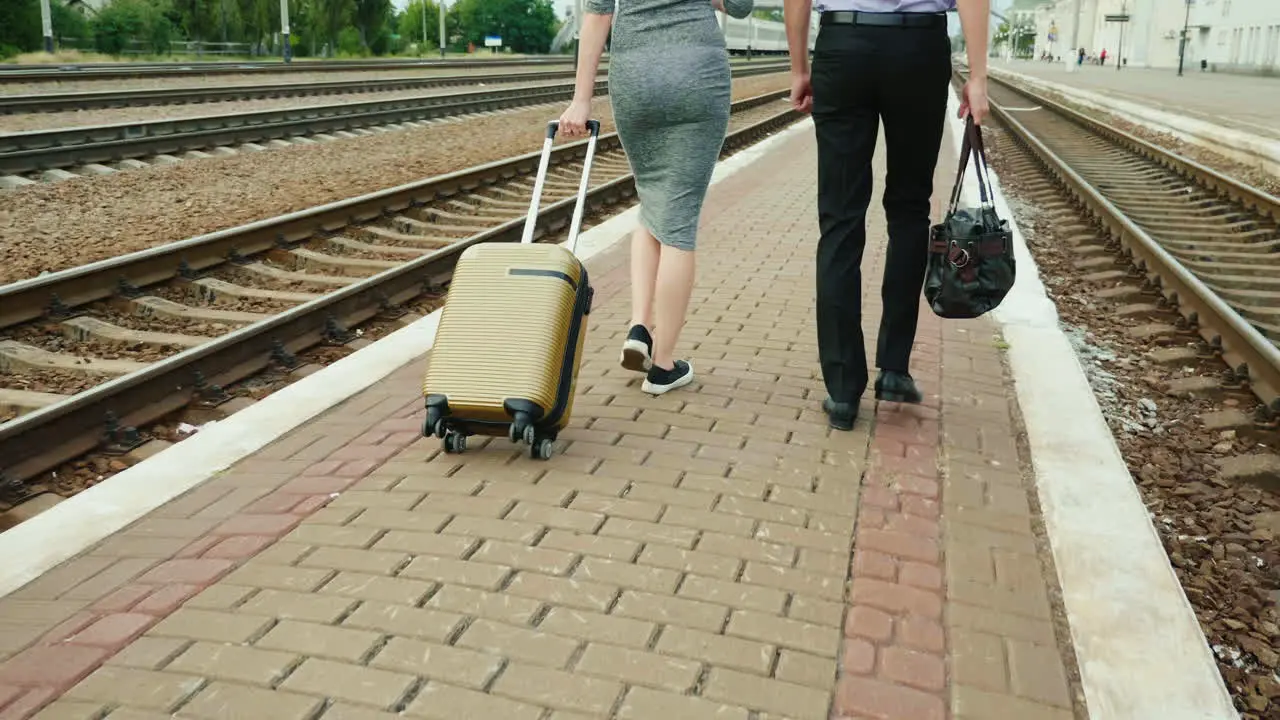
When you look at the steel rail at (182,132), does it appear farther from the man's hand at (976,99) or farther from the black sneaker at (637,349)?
the man's hand at (976,99)

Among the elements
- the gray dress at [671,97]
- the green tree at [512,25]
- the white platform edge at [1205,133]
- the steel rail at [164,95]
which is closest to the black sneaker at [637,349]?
the gray dress at [671,97]

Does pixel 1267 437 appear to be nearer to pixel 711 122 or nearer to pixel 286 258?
pixel 711 122

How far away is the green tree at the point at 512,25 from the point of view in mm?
93625

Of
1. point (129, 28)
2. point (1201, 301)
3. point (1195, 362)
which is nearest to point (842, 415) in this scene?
point (1195, 362)

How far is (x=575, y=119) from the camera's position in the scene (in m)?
4.08

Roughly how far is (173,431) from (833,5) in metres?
2.92

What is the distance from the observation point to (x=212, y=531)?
3.30 meters

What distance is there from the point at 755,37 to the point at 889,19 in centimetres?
7642

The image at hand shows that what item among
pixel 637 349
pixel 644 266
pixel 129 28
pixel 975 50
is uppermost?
pixel 129 28

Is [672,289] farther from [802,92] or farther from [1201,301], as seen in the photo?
[1201,301]

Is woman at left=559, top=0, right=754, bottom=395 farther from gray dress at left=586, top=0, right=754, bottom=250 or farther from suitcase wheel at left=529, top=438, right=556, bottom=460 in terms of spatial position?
suitcase wheel at left=529, top=438, right=556, bottom=460

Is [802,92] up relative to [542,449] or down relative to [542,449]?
up

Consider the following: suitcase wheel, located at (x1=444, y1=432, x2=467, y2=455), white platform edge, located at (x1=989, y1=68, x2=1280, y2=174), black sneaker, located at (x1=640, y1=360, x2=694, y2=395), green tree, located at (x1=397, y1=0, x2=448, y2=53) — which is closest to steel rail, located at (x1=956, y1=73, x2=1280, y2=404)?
black sneaker, located at (x1=640, y1=360, x2=694, y2=395)

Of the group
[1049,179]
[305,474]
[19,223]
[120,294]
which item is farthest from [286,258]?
[1049,179]
